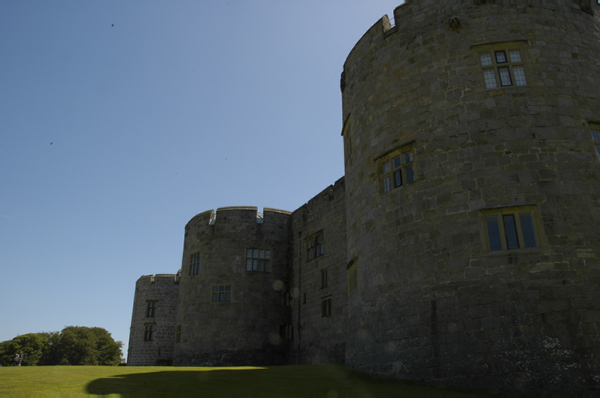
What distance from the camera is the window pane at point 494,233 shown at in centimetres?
944

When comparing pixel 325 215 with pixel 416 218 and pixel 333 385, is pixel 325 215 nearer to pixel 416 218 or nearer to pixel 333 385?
pixel 416 218

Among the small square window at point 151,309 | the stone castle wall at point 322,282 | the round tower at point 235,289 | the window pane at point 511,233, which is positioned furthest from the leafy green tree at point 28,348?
the window pane at point 511,233

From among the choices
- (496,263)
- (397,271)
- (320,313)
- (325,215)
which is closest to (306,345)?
(320,313)

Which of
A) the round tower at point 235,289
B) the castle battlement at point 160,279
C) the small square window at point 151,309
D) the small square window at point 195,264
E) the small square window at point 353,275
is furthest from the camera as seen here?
the castle battlement at point 160,279

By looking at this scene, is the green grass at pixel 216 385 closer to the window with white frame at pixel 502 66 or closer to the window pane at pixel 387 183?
the window pane at pixel 387 183

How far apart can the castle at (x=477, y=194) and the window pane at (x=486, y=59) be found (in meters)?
0.05

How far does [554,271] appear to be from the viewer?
8.84 meters

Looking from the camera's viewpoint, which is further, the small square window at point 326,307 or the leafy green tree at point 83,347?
the leafy green tree at point 83,347

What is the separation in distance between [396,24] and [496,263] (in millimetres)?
7270

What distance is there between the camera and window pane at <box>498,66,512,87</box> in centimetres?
1073

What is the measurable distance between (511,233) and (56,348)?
6436 cm

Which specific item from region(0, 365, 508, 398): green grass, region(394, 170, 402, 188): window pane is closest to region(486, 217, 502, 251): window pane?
Answer: region(394, 170, 402, 188): window pane

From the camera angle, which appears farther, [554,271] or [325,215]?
[325,215]

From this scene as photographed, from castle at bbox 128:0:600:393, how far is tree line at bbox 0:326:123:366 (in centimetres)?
5745
